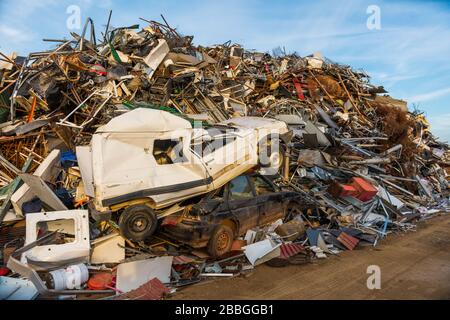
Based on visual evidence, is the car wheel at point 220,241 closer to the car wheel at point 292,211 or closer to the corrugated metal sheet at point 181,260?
the corrugated metal sheet at point 181,260

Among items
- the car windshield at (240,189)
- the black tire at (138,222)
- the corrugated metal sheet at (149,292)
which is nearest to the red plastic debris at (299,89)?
the car windshield at (240,189)

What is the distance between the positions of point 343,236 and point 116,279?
470 centimetres

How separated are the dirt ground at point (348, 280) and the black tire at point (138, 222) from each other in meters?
1.35

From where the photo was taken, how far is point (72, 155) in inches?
326

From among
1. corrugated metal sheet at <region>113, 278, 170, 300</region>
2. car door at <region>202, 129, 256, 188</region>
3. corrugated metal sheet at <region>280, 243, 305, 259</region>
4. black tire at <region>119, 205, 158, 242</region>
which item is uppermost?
car door at <region>202, 129, 256, 188</region>

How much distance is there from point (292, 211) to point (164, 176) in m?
3.41

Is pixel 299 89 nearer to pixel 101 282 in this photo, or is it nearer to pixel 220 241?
pixel 220 241

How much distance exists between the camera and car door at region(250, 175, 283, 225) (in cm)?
764

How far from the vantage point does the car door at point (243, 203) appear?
7.09 meters

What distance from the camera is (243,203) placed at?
725 centimetres

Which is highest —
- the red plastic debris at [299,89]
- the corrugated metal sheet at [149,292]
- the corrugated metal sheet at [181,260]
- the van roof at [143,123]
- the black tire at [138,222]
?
the red plastic debris at [299,89]

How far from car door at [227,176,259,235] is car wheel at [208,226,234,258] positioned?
351 mm

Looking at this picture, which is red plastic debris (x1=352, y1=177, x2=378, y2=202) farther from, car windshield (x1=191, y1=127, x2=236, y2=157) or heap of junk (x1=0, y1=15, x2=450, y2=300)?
car windshield (x1=191, y1=127, x2=236, y2=157)

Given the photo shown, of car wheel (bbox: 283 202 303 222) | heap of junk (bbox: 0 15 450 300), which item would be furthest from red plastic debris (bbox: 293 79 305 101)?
car wheel (bbox: 283 202 303 222)
